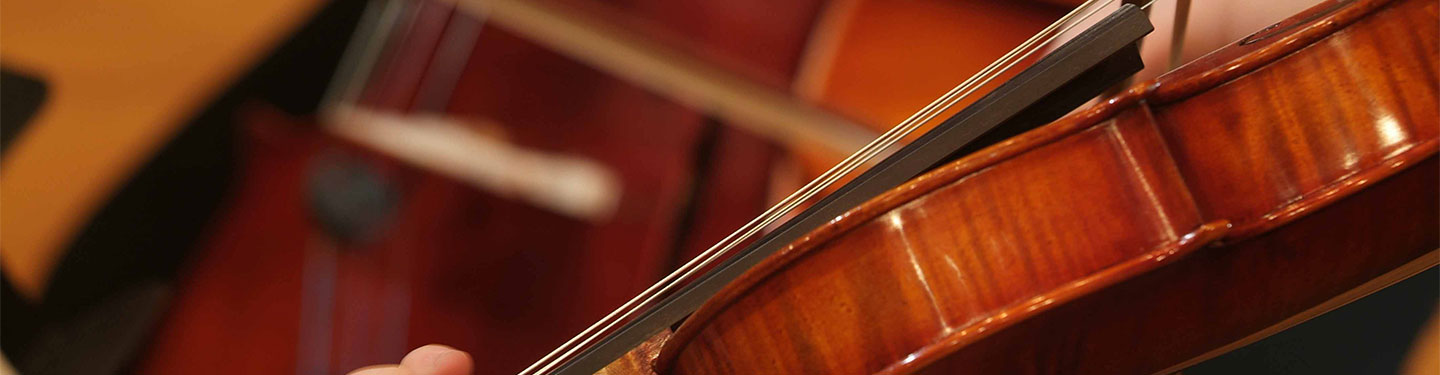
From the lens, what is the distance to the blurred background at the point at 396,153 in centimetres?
88

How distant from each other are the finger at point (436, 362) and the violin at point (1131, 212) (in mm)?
143

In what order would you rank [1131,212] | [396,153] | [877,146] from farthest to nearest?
[396,153]
[877,146]
[1131,212]

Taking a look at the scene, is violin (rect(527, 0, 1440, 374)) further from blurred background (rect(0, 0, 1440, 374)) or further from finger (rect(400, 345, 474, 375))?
blurred background (rect(0, 0, 1440, 374))

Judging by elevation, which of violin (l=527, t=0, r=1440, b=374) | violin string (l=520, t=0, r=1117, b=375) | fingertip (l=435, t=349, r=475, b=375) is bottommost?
violin (l=527, t=0, r=1440, b=374)

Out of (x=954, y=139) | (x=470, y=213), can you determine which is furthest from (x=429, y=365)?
(x=470, y=213)

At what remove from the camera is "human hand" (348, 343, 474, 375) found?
404mm

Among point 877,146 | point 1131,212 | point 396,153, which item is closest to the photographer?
point 1131,212

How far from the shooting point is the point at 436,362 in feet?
1.33

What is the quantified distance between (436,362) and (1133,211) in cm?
31

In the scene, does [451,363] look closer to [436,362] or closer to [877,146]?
[436,362]

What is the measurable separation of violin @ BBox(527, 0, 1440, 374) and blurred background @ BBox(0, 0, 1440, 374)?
1.60 ft

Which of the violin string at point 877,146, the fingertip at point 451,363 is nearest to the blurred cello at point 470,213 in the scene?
the violin string at point 877,146

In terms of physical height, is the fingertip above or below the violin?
above

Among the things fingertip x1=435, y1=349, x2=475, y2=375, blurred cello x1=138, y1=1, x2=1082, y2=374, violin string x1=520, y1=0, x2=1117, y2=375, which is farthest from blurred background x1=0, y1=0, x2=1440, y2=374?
fingertip x1=435, y1=349, x2=475, y2=375
